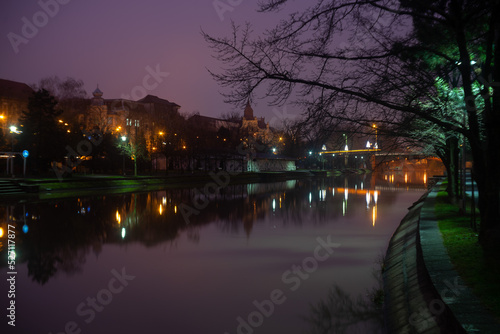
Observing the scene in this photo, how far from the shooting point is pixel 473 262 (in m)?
8.98

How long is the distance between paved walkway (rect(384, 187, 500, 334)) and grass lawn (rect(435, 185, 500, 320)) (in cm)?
16

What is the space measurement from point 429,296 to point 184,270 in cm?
640

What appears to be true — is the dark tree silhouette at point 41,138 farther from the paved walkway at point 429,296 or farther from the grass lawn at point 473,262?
the paved walkway at point 429,296

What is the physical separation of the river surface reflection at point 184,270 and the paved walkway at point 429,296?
748 mm

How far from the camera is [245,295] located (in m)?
9.82

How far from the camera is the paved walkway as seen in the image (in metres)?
5.91

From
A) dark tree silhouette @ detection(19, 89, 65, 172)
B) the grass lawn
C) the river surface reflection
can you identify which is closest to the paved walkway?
the grass lawn

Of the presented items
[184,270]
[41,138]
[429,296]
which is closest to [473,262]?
[429,296]

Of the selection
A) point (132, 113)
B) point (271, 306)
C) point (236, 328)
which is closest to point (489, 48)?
point (271, 306)

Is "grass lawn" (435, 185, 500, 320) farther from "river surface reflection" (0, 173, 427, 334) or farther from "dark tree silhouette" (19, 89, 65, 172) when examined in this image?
"dark tree silhouette" (19, 89, 65, 172)

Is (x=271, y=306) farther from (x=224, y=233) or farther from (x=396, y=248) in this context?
(x=224, y=233)

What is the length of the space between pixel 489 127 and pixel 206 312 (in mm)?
Answer: 7791

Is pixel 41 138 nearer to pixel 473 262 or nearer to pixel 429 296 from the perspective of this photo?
pixel 473 262

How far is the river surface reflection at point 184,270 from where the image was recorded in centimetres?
831
